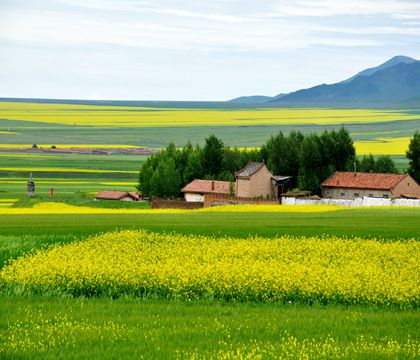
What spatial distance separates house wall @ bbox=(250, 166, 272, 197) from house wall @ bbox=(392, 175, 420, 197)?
12.7 meters

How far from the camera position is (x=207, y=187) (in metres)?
101

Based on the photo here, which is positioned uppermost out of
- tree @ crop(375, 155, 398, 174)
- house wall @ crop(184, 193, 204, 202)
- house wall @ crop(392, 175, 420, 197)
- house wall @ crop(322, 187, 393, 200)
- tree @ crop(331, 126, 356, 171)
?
tree @ crop(331, 126, 356, 171)

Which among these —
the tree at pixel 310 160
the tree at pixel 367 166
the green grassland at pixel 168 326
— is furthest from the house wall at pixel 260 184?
the green grassland at pixel 168 326

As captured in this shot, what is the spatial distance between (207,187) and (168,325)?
77.9m

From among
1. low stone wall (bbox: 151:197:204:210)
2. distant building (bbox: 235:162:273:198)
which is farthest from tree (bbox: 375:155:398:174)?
low stone wall (bbox: 151:197:204:210)

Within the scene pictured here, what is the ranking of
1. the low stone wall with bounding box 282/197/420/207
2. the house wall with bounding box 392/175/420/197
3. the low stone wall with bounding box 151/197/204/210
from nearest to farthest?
the low stone wall with bounding box 282/197/420/207, the low stone wall with bounding box 151/197/204/210, the house wall with bounding box 392/175/420/197

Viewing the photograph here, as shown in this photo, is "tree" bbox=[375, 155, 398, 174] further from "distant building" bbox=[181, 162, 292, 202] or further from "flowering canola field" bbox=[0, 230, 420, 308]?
"flowering canola field" bbox=[0, 230, 420, 308]

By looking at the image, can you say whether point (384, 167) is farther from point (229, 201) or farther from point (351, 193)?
point (229, 201)

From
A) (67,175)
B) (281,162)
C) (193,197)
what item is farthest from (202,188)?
(67,175)

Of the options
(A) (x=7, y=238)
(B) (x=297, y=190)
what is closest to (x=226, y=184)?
(B) (x=297, y=190)

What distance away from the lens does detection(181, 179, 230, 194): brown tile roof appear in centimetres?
9962

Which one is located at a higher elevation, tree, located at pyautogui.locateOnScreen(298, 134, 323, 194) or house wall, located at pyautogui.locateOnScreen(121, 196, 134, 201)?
tree, located at pyautogui.locateOnScreen(298, 134, 323, 194)

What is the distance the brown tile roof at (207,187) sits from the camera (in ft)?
327

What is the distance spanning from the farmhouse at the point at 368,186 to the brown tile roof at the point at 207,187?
9.91 metres
